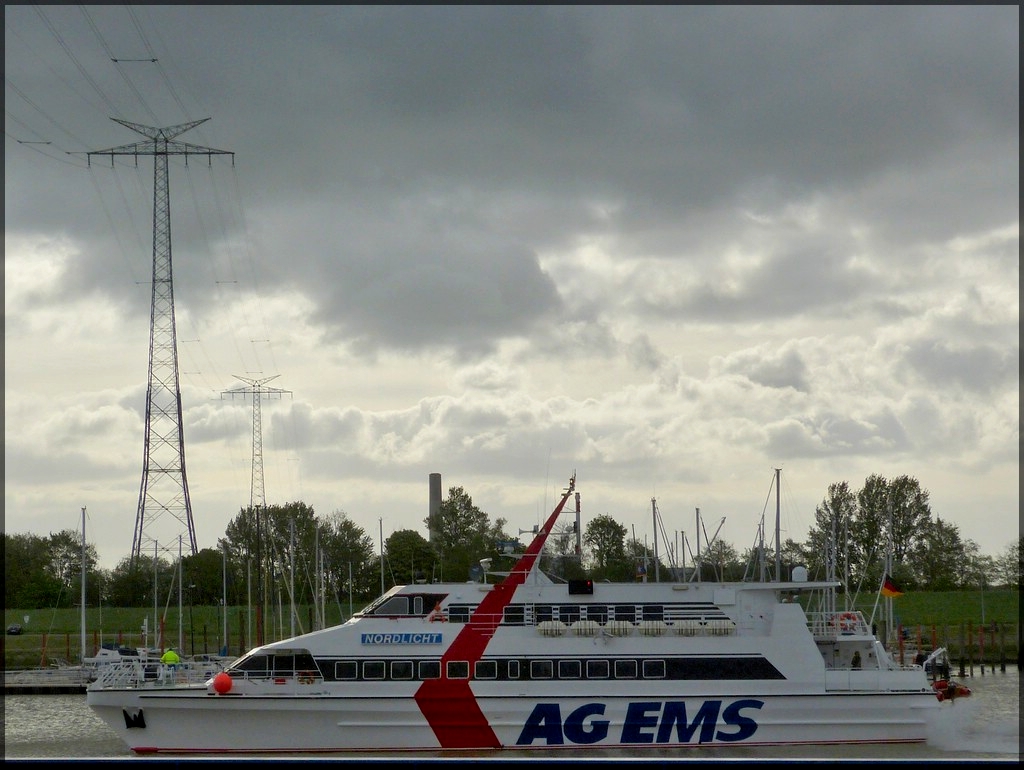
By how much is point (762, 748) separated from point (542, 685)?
15.1ft

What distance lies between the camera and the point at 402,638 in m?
25.5

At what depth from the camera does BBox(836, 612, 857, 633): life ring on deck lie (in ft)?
87.6

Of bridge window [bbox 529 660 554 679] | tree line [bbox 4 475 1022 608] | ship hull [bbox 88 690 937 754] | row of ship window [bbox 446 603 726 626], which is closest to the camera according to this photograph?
ship hull [bbox 88 690 937 754]

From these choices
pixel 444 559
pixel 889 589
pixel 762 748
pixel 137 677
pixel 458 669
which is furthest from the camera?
pixel 444 559

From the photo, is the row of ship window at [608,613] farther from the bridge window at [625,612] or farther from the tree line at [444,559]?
the tree line at [444,559]

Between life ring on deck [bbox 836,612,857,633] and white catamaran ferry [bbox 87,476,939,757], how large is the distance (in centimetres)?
58

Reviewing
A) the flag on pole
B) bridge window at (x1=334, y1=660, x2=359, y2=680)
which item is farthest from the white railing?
the flag on pole

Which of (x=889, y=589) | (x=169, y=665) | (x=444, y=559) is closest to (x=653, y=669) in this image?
(x=889, y=589)

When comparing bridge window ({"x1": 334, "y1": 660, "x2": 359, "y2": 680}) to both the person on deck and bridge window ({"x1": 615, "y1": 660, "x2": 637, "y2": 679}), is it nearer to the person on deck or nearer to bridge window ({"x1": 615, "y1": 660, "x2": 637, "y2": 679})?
the person on deck

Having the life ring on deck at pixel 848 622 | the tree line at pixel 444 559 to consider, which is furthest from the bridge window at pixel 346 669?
the tree line at pixel 444 559

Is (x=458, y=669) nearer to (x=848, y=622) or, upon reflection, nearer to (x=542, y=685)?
(x=542, y=685)

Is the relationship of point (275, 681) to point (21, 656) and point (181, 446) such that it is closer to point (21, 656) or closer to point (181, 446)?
point (181, 446)

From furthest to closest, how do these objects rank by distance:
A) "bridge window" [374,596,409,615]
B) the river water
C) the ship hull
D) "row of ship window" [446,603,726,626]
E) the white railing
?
the white railing < "bridge window" [374,596,409,615] < "row of ship window" [446,603,726,626] < the ship hull < the river water

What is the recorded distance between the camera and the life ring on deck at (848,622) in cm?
2669
